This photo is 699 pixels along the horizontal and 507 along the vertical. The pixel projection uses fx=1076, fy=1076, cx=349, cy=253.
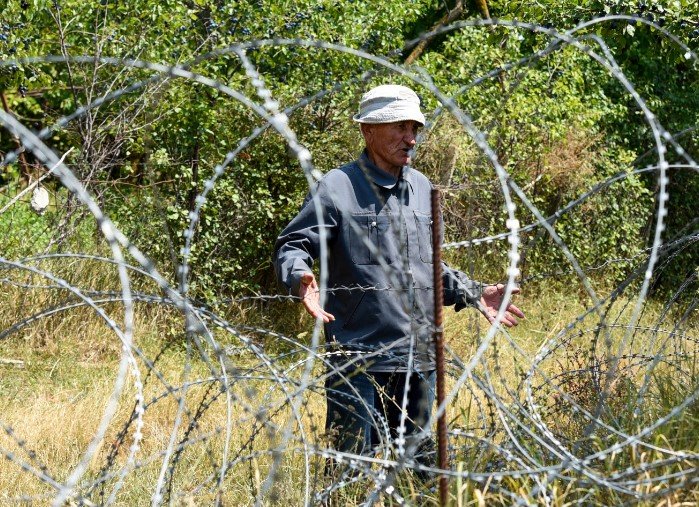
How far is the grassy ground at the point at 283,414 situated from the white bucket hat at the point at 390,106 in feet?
2.93

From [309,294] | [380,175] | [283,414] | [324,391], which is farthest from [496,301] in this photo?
[283,414]

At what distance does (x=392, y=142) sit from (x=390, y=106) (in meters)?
0.13

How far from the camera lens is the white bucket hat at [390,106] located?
395 centimetres

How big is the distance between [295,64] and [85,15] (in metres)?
1.49

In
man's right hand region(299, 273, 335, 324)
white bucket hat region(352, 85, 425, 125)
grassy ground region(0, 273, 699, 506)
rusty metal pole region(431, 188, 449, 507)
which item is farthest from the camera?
white bucket hat region(352, 85, 425, 125)

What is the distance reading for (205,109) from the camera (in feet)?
23.4

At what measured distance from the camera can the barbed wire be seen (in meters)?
2.65

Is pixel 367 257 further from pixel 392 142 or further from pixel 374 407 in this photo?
pixel 374 407

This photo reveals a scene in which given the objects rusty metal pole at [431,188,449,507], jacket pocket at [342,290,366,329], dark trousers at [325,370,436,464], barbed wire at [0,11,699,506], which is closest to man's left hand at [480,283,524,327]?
barbed wire at [0,11,699,506]

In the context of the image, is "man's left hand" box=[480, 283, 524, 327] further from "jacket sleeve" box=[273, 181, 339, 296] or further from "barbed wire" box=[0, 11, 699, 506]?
"jacket sleeve" box=[273, 181, 339, 296]

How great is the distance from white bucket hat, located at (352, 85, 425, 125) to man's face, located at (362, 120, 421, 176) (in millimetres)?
35

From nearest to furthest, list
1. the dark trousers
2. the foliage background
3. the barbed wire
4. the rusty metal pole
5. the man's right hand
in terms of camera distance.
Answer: the barbed wire → the rusty metal pole → the man's right hand → the dark trousers → the foliage background

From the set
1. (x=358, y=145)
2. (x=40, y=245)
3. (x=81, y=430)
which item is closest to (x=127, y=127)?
(x=40, y=245)

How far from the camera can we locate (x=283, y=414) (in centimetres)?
566
